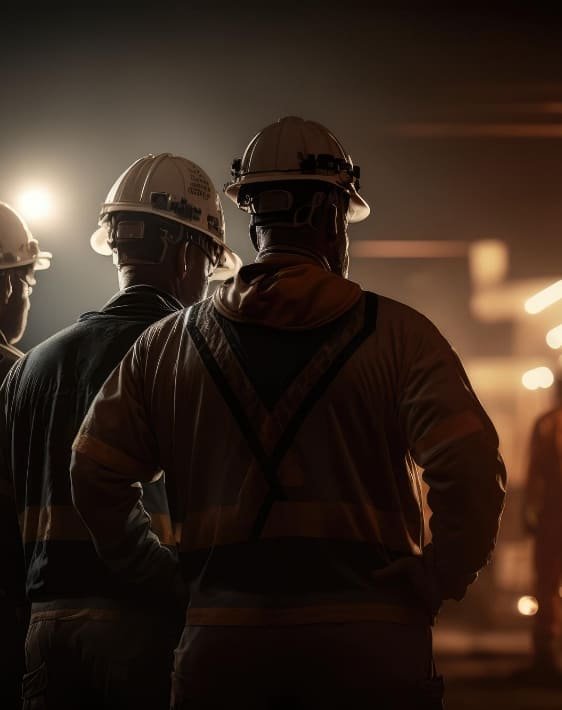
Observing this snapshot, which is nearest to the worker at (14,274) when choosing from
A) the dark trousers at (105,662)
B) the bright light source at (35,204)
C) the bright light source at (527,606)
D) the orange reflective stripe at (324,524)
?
the dark trousers at (105,662)

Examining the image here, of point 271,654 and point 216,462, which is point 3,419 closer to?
point 216,462

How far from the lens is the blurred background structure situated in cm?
1012

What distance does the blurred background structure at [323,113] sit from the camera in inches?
399

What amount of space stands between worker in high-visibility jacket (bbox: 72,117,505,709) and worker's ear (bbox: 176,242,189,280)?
990 mm

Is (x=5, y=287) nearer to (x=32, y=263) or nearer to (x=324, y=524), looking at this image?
(x=32, y=263)

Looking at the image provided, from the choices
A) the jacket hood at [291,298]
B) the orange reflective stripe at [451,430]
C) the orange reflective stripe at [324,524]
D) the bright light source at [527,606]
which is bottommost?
the bright light source at [527,606]

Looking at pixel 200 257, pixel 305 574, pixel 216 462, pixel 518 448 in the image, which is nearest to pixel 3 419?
pixel 200 257

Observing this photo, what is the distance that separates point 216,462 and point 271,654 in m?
0.42

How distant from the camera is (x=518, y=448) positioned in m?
11.7

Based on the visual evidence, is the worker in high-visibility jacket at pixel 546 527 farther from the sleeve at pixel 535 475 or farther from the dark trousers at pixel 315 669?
the dark trousers at pixel 315 669

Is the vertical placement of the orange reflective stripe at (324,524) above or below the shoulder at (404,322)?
below

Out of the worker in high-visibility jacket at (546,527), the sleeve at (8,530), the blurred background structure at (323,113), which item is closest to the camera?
the sleeve at (8,530)

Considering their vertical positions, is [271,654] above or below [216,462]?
below

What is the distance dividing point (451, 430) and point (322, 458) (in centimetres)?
28
